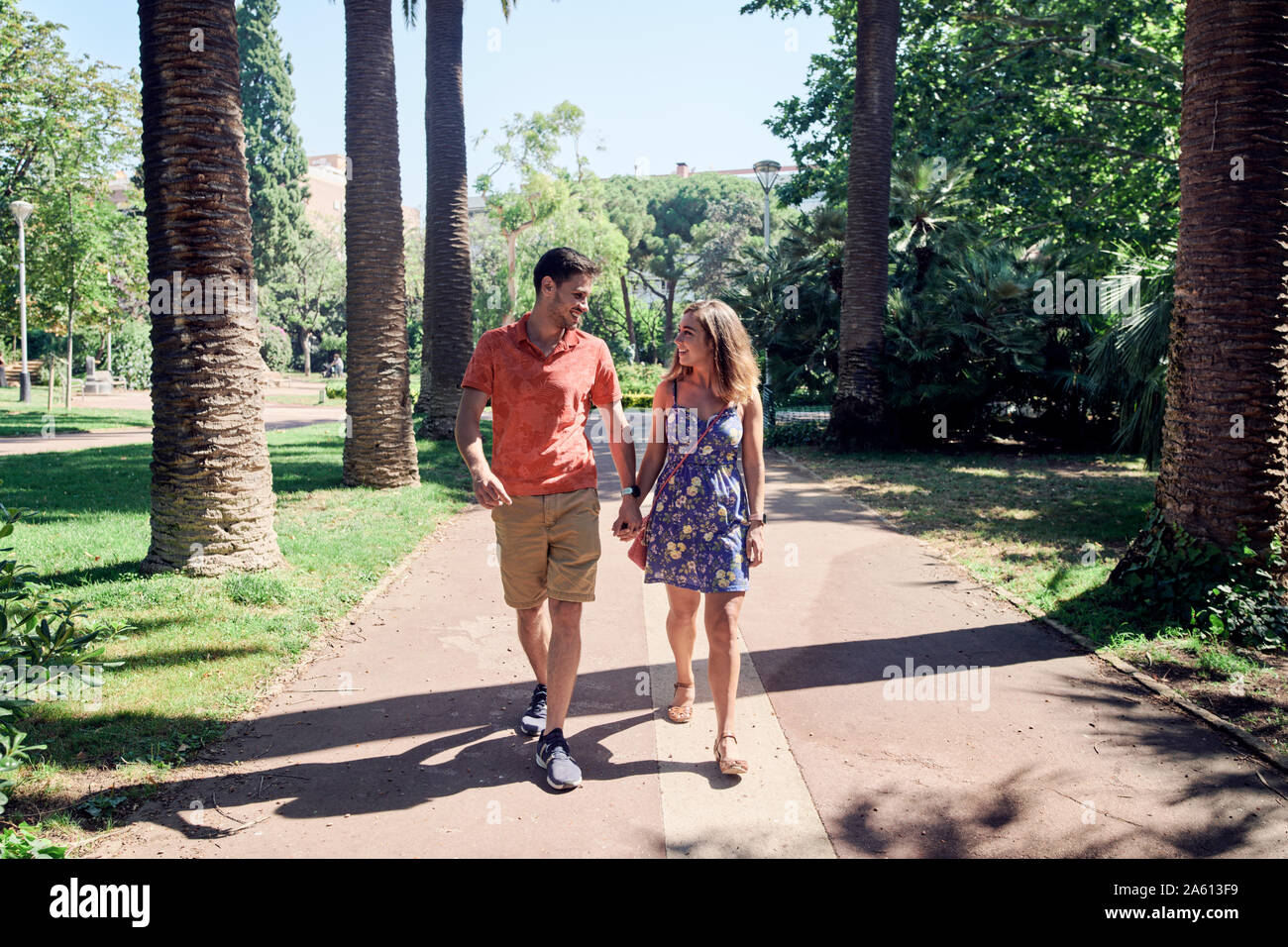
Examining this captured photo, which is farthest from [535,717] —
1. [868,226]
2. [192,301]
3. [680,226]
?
[680,226]

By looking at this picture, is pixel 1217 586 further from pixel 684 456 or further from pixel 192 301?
pixel 192 301

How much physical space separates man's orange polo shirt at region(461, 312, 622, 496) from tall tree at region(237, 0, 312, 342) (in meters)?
48.2

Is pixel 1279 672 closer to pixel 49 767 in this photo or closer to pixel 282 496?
pixel 49 767

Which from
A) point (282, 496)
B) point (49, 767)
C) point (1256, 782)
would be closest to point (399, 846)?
point (49, 767)

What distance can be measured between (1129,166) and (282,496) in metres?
15.6

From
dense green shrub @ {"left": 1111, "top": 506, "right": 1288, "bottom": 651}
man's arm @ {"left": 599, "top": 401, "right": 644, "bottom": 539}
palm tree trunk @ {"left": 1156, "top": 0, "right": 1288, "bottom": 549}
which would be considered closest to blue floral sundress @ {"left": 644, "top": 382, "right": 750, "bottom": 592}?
man's arm @ {"left": 599, "top": 401, "right": 644, "bottom": 539}

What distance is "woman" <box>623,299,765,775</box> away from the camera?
4.26 metres

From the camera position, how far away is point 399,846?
346 cm

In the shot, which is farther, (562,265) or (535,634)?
(535,634)

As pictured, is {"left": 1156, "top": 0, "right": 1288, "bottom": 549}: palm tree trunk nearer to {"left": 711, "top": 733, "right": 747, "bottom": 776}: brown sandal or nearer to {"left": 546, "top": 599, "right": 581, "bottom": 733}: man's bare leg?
{"left": 711, "top": 733, "right": 747, "bottom": 776}: brown sandal

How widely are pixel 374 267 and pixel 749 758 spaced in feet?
29.4

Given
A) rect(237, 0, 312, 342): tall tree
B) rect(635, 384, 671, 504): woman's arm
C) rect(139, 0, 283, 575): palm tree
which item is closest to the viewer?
rect(635, 384, 671, 504): woman's arm

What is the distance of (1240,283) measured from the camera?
6062 mm
